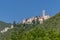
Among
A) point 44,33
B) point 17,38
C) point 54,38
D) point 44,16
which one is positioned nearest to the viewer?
point 54,38

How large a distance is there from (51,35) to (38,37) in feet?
8.67

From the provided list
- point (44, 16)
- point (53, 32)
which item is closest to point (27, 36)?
point (53, 32)

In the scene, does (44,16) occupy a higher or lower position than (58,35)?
higher

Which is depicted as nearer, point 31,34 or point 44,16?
point 31,34

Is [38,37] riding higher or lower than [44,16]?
lower

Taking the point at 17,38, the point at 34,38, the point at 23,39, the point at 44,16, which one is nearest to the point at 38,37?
the point at 34,38

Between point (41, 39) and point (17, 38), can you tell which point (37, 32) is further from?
point (17, 38)

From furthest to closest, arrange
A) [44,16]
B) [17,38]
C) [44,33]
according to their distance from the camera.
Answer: [44,16]
[17,38]
[44,33]

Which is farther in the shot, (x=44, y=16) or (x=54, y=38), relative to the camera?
(x=44, y=16)

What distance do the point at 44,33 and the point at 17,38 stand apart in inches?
574

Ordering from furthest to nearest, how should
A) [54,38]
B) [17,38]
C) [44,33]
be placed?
[17,38]
[44,33]
[54,38]

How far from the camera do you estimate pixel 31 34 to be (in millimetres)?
74812

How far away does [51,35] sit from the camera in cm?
7050

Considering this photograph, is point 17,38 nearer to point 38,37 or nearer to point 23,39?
point 23,39
